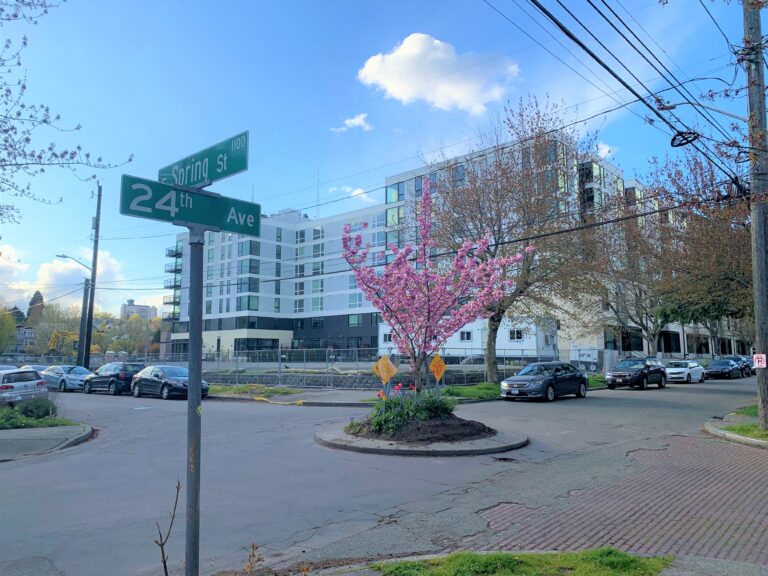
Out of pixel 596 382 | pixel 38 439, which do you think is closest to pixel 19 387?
pixel 38 439

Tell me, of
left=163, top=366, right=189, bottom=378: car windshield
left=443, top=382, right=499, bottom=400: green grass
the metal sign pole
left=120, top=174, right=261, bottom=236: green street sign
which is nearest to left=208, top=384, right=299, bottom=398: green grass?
left=163, top=366, right=189, bottom=378: car windshield

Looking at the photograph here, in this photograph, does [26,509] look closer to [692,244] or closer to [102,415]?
[102,415]

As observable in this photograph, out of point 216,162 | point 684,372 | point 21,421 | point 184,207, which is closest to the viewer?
point 184,207

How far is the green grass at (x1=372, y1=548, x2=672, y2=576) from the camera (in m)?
4.54

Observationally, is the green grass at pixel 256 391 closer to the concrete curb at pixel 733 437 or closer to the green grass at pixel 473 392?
the green grass at pixel 473 392

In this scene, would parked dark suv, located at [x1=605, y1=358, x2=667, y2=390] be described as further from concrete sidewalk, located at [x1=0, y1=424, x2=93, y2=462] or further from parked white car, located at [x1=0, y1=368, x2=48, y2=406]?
parked white car, located at [x1=0, y1=368, x2=48, y2=406]

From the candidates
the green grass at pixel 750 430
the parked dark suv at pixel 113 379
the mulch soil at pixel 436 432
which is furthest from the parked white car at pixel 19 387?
the green grass at pixel 750 430

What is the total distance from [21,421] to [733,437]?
17.8 m

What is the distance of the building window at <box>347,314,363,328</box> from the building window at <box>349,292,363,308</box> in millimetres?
1294

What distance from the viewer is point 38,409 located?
56.4 ft

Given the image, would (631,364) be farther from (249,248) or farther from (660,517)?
(249,248)

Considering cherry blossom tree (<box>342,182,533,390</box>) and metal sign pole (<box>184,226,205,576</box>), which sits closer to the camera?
metal sign pole (<box>184,226,205,576</box>)

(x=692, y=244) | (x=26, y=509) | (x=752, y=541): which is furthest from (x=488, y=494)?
(x=692, y=244)

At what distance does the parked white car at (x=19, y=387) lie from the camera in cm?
1886
